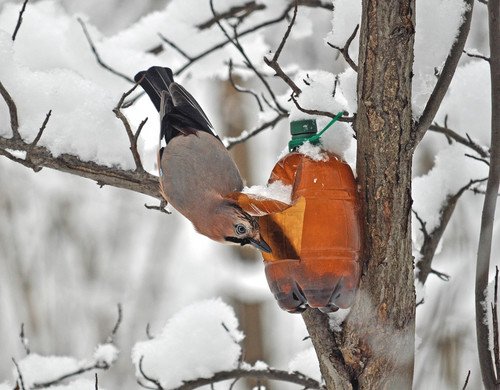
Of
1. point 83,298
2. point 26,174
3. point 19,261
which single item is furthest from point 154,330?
point 26,174

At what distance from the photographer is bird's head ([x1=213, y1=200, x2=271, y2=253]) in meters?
2.55

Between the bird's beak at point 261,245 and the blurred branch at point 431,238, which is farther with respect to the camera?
the blurred branch at point 431,238

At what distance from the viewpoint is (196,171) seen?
10.0ft

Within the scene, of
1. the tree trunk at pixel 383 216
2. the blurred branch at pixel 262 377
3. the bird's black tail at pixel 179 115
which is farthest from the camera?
the bird's black tail at pixel 179 115

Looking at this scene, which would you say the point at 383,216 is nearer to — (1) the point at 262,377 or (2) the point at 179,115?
(1) the point at 262,377

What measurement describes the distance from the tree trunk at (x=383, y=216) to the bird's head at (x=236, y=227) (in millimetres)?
292

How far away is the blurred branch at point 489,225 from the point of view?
2.37 m

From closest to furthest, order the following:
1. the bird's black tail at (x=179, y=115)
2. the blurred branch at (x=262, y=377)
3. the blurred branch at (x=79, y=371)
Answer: the blurred branch at (x=262, y=377) < the bird's black tail at (x=179, y=115) < the blurred branch at (x=79, y=371)

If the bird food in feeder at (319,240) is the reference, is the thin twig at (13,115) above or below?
above

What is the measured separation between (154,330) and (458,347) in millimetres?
4929

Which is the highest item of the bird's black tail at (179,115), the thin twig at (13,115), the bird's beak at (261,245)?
the bird's black tail at (179,115)

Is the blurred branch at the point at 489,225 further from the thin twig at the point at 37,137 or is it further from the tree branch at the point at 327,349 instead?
the thin twig at the point at 37,137

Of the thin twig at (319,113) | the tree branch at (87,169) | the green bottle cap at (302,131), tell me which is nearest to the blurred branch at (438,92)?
the thin twig at (319,113)

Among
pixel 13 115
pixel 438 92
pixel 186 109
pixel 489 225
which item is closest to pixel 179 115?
pixel 186 109
